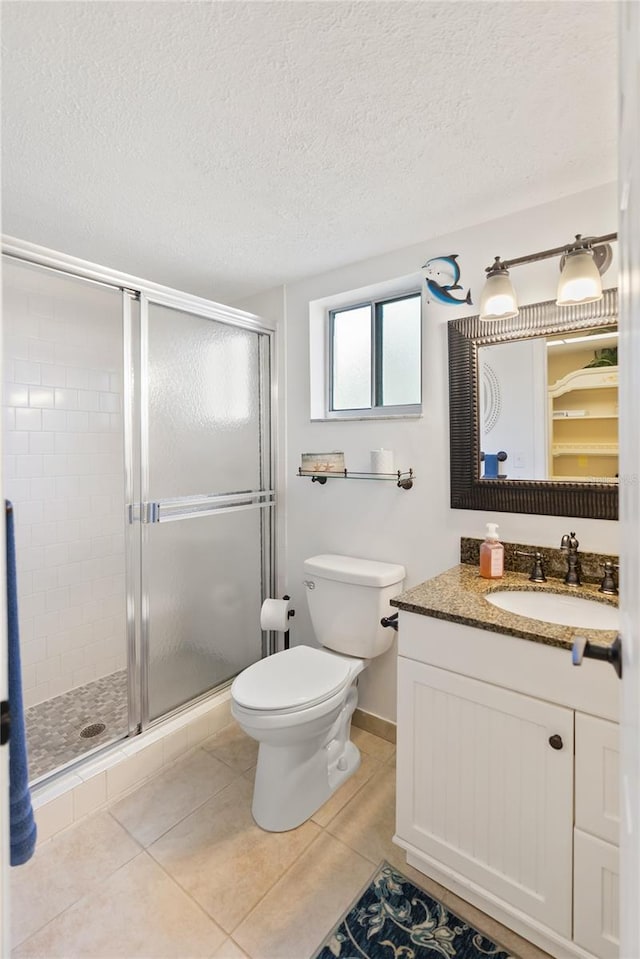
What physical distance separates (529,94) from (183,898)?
239cm

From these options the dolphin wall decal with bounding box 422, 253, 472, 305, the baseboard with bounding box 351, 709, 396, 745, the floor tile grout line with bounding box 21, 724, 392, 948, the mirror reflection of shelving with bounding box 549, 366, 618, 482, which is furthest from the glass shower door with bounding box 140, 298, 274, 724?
the mirror reflection of shelving with bounding box 549, 366, 618, 482

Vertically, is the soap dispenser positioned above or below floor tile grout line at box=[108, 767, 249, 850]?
above

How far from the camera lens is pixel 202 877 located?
1.42 m

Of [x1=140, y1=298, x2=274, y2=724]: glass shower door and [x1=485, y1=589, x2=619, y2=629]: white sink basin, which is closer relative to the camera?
[x1=485, y1=589, x2=619, y2=629]: white sink basin

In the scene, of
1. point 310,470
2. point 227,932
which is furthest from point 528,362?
point 227,932

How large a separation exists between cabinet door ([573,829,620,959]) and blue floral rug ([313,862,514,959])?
229mm

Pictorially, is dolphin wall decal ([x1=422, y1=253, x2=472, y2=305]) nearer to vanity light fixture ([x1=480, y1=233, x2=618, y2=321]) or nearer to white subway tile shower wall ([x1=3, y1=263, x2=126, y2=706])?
vanity light fixture ([x1=480, y1=233, x2=618, y2=321])

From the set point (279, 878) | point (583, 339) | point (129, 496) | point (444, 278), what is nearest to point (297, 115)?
point (444, 278)

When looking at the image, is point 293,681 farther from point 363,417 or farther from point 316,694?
point 363,417

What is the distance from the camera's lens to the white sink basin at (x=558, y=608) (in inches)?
55.8

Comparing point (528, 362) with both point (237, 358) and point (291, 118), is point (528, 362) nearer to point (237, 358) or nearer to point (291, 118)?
point (291, 118)

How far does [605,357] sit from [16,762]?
1856 mm

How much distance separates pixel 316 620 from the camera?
2.05 metres

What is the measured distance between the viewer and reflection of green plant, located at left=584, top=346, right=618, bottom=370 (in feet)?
4.92
